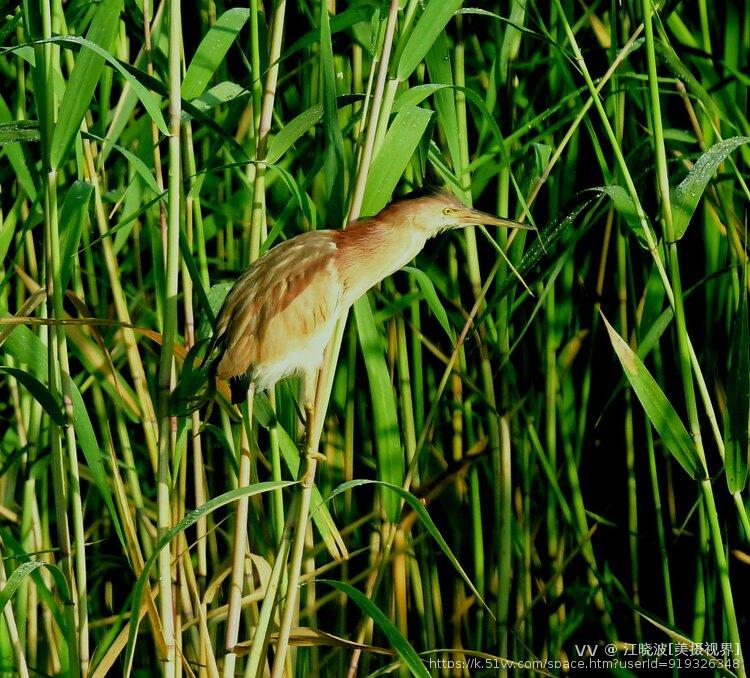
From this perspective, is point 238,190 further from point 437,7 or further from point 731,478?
point 731,478

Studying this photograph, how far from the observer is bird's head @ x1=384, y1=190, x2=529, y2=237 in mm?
1553

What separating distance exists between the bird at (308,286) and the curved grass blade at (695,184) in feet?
0.78

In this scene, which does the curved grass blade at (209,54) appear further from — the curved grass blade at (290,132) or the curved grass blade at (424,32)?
the curved grass blade at (424,32)

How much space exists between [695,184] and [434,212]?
1.42 ft

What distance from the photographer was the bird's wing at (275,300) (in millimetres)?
1506

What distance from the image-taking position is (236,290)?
152 cm

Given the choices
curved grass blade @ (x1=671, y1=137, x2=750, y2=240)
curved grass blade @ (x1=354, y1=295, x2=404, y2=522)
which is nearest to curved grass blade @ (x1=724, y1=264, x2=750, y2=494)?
curved grass blade @ (x1=671, y1=137, x2=750, y2=240)

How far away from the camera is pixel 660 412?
4.51ft

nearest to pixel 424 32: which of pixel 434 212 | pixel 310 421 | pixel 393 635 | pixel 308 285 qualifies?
pixel 434 212

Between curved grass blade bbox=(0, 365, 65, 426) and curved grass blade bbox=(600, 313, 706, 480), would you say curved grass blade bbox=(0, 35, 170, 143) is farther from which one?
curved grass blade bbox=(600, 313, 706, 480)

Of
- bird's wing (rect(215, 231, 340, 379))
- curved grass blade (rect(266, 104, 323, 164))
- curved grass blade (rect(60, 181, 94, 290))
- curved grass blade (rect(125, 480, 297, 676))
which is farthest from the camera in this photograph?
bird's wing (rect(215, 231, 340, 379))

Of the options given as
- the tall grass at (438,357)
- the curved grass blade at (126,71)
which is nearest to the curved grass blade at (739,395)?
the tall grass at (438,357)

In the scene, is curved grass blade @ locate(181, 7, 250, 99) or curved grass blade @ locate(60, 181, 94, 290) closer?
curved grass blade @ locate(60, 181, 94, 290)

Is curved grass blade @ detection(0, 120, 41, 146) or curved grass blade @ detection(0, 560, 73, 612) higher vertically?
curved grass blade @ detection(0, 120, 41, 146)
